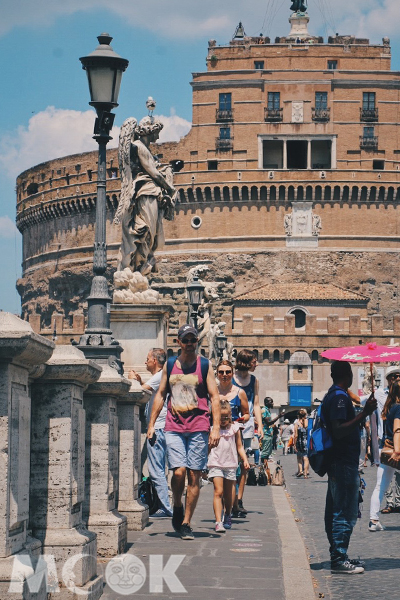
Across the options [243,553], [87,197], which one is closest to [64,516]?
[243,553]

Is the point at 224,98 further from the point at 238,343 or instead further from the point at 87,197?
the point at 238,343

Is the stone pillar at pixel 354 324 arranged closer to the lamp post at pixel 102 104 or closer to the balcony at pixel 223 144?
the balcony at pixel 223 144

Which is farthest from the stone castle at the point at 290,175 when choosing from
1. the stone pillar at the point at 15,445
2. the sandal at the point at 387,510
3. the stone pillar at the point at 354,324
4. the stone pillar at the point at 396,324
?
the stone pillar at the point at 15,445

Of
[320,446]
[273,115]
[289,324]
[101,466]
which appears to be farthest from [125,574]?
[273,115]

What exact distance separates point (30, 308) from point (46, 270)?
2927 mm

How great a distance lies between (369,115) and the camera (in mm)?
57594

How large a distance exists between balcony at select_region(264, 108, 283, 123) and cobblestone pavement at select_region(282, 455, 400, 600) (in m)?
46.3

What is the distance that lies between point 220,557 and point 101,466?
3.33 ft

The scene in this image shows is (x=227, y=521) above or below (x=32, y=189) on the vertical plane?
below

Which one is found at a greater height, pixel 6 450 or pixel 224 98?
pixel 224 98

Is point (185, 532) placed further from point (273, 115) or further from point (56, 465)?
point (273, 115)

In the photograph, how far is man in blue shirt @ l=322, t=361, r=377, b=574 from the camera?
6.57 metres

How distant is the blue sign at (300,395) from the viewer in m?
48.9

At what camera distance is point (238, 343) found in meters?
51.1
